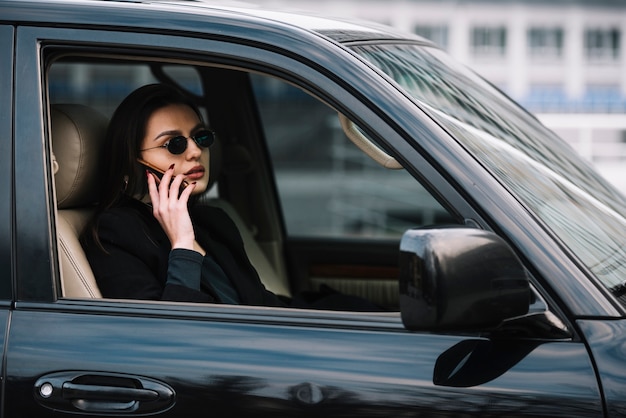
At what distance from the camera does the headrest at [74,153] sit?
2.49 meters

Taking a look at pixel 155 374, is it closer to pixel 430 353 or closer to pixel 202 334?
pixel 202 334

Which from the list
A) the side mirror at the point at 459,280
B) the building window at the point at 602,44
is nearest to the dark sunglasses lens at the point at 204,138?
the side mirror at the point at 459,280

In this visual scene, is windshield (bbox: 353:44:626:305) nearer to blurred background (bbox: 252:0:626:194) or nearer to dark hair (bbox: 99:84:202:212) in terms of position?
dark hair (bbox: 99:84:202:212)

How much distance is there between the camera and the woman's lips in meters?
2.62

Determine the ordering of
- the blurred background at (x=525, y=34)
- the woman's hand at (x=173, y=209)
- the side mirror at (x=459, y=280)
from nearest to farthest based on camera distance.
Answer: the side mirror at (x=459, y=280) → the woman's hand at (x=173, y=209) → the blurred background at (x=525, y=34)

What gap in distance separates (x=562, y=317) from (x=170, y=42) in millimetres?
928

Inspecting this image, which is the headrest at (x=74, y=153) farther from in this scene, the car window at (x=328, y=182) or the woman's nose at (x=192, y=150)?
the car window at (x=328, y=182)

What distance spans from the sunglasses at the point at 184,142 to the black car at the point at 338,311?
0.37m

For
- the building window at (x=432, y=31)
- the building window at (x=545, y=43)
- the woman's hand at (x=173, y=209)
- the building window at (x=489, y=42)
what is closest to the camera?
the woman's hand at (x=173, y=209)

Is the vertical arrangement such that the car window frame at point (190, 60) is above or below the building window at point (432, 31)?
below

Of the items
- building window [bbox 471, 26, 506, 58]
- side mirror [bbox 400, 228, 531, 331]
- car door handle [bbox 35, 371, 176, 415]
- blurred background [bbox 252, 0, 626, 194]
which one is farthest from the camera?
building window [bbox 471, 26, 506, 58]

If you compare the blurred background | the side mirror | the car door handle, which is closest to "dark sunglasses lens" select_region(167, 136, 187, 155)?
the car door handle

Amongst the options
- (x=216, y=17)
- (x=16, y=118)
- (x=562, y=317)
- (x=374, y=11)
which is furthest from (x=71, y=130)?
(x=374, y=11)

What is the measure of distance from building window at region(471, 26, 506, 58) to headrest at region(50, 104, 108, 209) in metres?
21.8
